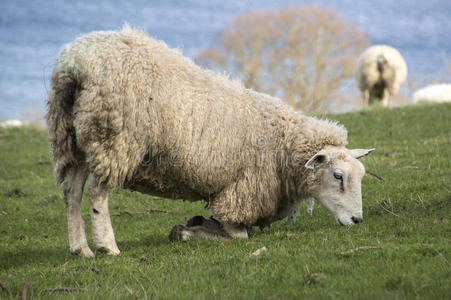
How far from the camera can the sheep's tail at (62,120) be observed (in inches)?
212

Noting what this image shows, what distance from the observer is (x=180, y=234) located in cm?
607

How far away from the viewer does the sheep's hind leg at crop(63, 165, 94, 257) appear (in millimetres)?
5648

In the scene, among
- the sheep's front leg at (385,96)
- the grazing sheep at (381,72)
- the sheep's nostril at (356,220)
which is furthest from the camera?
the sheep's front leg at (385,96)

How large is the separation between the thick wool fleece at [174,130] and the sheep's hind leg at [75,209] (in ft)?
0.39

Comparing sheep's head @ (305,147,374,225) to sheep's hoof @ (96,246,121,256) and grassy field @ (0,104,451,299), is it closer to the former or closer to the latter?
grassy field @ (0,104,451,299)

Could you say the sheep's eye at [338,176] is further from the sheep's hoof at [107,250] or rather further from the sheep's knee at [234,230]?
the sheep's hoof at [107,250]

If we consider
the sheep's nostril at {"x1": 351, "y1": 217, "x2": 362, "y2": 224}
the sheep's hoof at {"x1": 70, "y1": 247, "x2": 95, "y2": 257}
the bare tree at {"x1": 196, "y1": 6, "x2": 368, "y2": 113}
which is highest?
the bare tree at {"x1": 196, "y1": 6, "x2": 368, "y2": 113}

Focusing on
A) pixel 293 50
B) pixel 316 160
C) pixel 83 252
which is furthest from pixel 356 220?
pixel 293 50

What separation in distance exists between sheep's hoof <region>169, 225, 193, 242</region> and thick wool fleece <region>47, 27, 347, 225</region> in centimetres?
41

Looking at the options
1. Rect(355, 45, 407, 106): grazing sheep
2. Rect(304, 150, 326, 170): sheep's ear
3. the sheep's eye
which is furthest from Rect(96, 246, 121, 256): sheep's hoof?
Rect(355, 45, 407, 106): grazing sheep

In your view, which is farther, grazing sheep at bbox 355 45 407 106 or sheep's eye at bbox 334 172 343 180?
grazing sheep at bbox 355 45 407 106

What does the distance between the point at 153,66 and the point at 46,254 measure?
2.52 m

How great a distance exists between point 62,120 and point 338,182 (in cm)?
322

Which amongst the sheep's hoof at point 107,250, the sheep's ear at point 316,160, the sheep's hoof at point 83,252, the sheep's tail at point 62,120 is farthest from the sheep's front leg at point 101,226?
the sheep's ear at point 316,160
